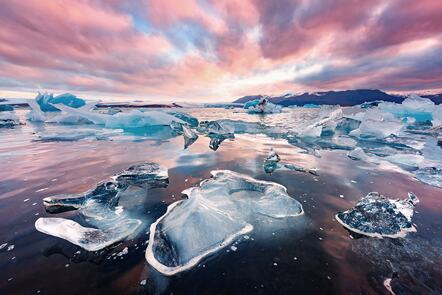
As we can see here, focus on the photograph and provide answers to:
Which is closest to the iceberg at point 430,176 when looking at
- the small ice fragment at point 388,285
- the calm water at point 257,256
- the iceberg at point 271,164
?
the calm water at point 257,256

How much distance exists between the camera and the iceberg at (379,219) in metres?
2.40

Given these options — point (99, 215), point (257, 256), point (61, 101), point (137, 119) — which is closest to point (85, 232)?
point (99, 215)

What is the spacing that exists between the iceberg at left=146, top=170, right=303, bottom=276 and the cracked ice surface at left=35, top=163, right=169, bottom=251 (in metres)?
0.43

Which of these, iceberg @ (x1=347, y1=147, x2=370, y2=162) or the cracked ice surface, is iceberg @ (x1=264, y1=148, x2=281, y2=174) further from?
iceberg @ (x1=347, y1=147, x2=370, y2=162)

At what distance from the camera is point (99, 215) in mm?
2768

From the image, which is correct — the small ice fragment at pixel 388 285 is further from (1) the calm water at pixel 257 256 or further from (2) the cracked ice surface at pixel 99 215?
(2) the cracked ice surface at pixel 99 215

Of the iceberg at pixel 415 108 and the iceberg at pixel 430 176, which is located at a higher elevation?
the iceberg at pixel 415 108

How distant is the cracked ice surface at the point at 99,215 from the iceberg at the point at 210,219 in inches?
17.0

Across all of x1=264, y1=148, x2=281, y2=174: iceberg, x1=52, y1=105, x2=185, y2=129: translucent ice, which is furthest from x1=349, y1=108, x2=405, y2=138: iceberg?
x1=52, y1=105, x2=185, y2=129: translucent ice

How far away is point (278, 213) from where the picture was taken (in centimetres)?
280

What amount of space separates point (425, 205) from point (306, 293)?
269 cm

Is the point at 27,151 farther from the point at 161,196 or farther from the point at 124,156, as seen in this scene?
the point at 161,196

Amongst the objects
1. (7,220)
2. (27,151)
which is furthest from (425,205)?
(27,151)

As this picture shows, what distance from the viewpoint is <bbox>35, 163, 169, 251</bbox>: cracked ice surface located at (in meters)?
2.26
